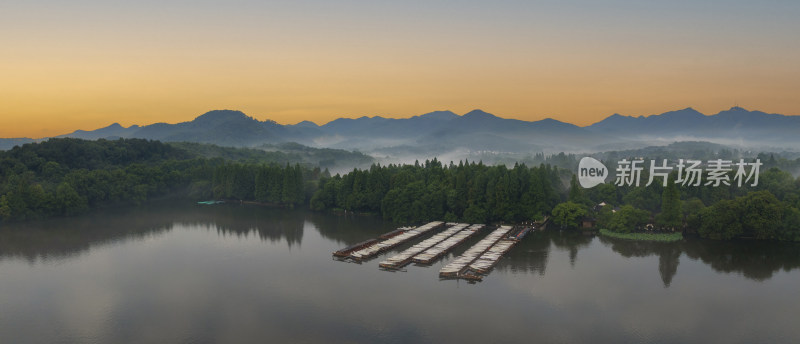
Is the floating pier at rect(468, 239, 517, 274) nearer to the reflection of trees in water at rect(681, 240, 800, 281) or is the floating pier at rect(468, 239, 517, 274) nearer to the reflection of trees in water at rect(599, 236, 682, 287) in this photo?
the reflection of trees in water at rect(599, 236, 682, 287)

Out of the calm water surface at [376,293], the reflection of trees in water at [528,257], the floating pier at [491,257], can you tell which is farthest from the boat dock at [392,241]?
the reflection of trees in water at [528,257]

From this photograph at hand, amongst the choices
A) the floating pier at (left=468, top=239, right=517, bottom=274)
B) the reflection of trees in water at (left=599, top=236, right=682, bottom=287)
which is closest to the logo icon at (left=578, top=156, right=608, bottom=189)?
the reflection of trees in water at (left=599, top=236, right=682, bottom=287)

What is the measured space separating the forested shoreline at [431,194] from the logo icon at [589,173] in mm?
980

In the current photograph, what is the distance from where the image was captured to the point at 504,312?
25.6 m

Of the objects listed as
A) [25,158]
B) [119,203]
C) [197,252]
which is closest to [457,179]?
[197,252]

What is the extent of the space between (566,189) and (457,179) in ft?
53.1

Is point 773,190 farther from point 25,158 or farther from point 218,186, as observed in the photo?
point 25,158

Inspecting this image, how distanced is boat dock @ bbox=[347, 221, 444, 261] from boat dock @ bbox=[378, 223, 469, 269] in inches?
70.7

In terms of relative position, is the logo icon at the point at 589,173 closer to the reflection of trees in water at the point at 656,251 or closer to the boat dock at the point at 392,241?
the reflection of trees in water at the point at 656,251

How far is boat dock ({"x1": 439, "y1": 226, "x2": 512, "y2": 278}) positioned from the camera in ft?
104

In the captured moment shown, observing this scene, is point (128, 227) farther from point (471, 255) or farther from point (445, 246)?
point (471, 255)

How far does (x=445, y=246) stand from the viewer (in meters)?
39.0

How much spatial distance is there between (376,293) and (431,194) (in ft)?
82.0

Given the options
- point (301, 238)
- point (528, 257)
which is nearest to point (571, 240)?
point (528, 257)
